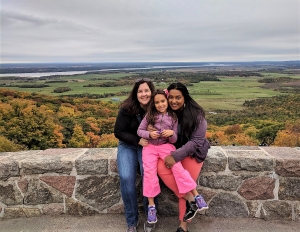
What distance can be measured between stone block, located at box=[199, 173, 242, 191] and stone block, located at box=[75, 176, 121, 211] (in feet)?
2.54

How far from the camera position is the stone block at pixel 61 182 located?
2402mm

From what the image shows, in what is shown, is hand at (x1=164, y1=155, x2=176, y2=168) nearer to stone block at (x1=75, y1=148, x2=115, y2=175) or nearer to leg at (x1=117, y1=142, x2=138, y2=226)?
leg at (x1=117, y1=142, x2=138, y2=226)

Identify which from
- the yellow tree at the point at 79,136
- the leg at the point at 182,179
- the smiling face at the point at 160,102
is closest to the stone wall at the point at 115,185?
the leg at the point at 182,179

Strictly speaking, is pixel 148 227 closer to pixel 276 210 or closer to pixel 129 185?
pixel 129 185

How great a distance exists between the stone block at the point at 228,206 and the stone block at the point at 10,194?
1.72 m

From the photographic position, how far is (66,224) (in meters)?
2.34

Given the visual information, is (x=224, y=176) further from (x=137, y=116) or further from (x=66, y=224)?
(x=66, y=224)

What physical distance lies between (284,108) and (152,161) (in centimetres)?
4022

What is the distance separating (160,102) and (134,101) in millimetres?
317

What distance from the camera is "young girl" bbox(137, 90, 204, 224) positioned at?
84.3 inches

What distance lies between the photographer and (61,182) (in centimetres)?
241

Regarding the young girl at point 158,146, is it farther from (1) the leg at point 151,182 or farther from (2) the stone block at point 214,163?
(2) the stone block at point 214,163

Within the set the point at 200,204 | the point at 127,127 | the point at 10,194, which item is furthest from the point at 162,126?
the point at 10,194

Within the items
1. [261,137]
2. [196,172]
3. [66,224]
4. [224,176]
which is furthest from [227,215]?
[261,137]
